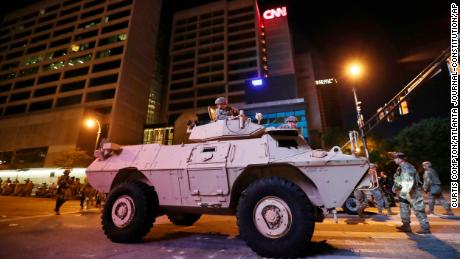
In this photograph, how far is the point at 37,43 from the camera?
62.4 meters

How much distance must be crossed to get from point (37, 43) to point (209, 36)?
44.0 meters

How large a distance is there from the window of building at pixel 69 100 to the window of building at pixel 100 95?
2402mm

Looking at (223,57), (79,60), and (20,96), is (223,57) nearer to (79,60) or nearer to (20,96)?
(79,60)

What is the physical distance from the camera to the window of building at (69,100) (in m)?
49.7

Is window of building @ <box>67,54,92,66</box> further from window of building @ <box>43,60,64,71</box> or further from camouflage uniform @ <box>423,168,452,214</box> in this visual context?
camouflage uniform @ <box>423,168,452,214</box>

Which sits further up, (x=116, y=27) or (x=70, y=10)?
(x=70, y=10)

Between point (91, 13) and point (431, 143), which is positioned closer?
point (431, 143)

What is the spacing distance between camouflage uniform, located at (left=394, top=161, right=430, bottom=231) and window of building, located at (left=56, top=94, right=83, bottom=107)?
55432 millimetres

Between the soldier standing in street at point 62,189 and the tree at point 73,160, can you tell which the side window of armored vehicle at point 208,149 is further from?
the tree at point 73,160

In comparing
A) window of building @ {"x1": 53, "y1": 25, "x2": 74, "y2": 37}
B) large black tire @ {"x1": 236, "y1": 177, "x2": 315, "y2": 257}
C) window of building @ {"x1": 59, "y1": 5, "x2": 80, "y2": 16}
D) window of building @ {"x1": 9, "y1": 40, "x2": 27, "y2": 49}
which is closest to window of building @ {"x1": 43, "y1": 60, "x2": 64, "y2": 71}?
window of building @ {"x1": 53, "y1": 25, "x2": 74, "y2": 37}

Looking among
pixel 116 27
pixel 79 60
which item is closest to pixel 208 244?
pixel 116 27

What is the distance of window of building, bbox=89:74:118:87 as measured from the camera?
49531 mm

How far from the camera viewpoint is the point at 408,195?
572cm

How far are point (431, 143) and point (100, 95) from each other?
177 feet
